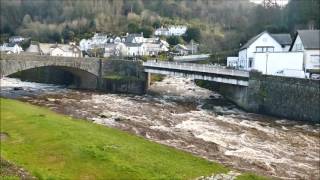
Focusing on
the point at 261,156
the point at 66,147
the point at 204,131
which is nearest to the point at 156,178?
the point at 66,147

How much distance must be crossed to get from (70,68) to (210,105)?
19829 mm

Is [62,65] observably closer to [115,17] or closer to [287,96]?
[287,96]

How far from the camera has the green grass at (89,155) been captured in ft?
59.7

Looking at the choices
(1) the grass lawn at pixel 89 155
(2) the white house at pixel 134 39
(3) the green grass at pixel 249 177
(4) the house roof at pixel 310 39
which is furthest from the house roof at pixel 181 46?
(3) the green grass at pixel 249 177

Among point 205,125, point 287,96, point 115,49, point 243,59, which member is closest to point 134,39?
point 115,49

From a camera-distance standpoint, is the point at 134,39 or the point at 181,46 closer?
the point at 181,46

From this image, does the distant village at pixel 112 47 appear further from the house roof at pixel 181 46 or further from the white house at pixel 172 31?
the white house at pixel 172 31

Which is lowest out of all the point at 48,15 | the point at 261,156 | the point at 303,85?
the point at 261,156

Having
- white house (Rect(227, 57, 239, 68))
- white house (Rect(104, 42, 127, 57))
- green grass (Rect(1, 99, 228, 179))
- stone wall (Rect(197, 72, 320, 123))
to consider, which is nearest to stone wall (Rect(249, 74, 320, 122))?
stone wall (Rect(197, 72, 320, 123))

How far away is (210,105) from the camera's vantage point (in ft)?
141

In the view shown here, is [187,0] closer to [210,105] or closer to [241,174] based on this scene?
[210,105]

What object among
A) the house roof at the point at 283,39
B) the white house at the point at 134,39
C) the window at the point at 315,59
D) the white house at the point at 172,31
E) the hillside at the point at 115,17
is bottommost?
the window at the point at 315,59

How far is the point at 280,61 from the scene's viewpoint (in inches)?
1757

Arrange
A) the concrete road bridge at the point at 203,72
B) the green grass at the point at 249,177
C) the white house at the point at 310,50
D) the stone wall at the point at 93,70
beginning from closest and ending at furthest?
the green grass at the point at 249,177 → the concrete road bridge at the point at 203,72 → the white house at the point at 310,50 → the stone wall at the point at 93,70
